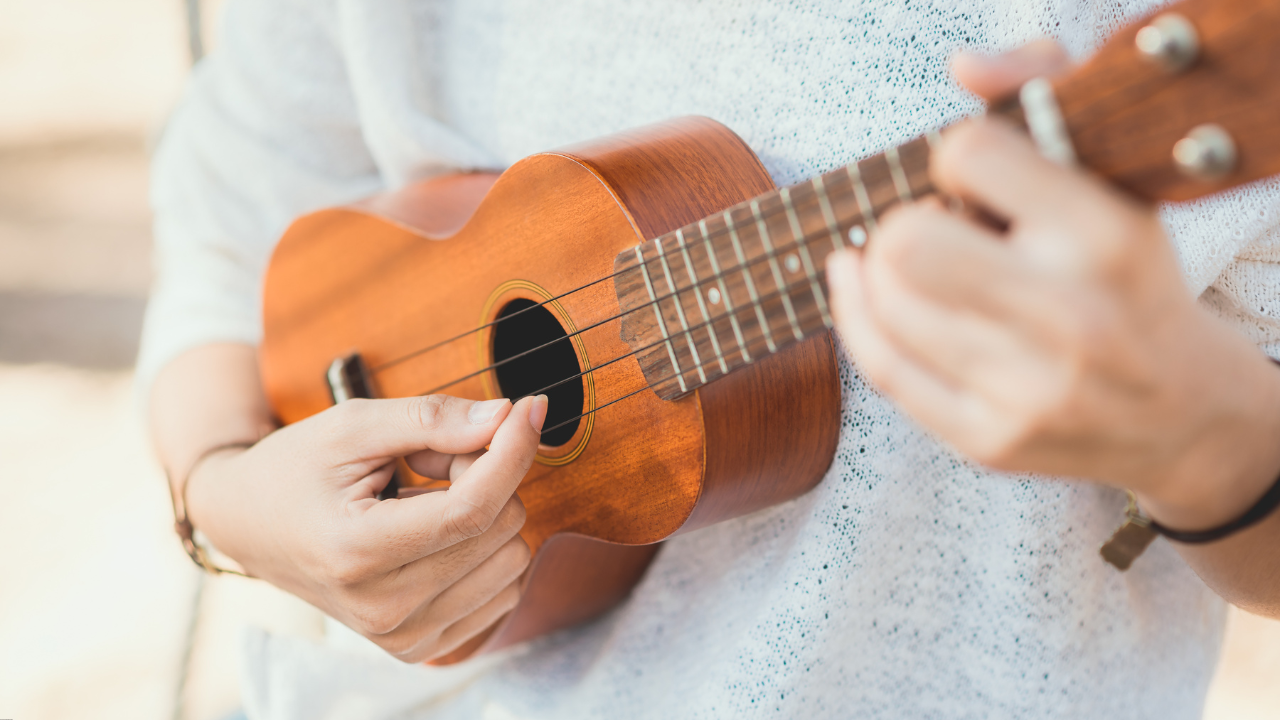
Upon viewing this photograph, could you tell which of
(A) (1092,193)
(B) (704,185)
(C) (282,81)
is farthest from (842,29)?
(C) (282,81)

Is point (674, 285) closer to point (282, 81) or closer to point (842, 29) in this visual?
point (842, 29)

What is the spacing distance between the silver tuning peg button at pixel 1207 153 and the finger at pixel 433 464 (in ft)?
1.74

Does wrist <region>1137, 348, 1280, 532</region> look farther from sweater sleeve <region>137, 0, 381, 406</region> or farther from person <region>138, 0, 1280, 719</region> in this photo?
sweater sleeve <region>137, 0, 381, 406</region>

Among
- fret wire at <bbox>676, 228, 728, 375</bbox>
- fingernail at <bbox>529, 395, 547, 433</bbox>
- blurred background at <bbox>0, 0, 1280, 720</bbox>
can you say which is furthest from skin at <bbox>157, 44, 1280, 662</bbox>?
blurred background at <bbox>0, 0, 1280, 720</bbox>

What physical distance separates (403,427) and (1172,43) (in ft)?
1.69

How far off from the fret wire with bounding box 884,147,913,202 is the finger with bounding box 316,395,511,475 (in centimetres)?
31

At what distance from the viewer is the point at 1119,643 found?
2.03 ft

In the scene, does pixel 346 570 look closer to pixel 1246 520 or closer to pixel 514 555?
pixel 514 555

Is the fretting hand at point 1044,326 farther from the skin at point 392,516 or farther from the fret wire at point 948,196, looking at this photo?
the skin at point 392,516

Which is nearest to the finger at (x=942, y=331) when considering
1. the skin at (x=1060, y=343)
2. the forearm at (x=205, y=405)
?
the skin at (x=1060, y=343)

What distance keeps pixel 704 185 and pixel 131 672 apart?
1.64 m

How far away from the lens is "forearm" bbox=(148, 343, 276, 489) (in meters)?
0.87

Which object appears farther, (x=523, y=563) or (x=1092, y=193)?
(x=523, y=563)

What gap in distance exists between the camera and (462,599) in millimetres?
653
